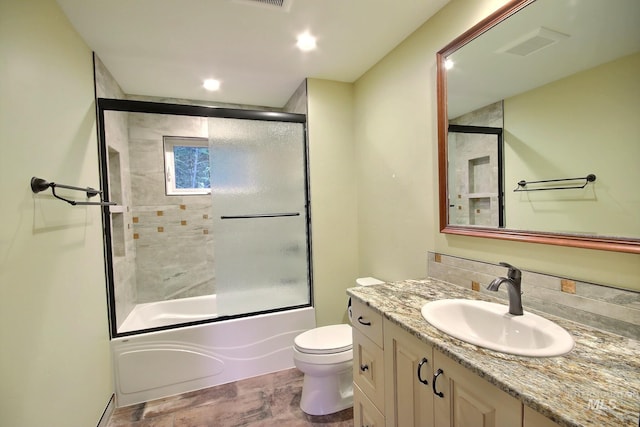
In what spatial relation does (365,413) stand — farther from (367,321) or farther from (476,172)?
(476,172)

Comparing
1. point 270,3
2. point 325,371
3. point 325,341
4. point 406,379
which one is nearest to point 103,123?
point 270,3

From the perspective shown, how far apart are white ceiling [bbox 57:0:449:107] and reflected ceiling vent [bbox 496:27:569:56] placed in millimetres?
535

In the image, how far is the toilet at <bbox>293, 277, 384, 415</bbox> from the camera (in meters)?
1.81

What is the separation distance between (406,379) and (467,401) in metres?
0.30

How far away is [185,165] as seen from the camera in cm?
320

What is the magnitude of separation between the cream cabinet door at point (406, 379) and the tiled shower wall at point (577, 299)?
57cm

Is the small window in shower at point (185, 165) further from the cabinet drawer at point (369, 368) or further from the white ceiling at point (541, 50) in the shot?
the white ceiling at point (541, 50)

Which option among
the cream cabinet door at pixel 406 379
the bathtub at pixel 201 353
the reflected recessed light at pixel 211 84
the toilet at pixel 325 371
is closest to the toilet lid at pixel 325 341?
the toilet at pixel 325 371

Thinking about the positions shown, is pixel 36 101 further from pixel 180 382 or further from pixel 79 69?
pixel 180 382

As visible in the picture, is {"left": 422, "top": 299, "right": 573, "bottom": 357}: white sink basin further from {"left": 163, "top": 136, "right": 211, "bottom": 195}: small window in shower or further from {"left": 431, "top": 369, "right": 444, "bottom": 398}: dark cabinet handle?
{"left": 163, "top": 136, "right": 211, "bottom": 195}: small window in shower

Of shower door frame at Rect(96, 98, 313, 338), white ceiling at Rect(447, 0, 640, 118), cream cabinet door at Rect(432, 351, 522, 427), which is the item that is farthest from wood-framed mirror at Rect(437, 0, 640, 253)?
shower door frame at Rect(96, 98, 313, 338)

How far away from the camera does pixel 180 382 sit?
2131mm

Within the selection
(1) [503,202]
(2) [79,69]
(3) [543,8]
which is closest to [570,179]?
(1) [503,202]

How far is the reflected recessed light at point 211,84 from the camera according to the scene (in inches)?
98.7
